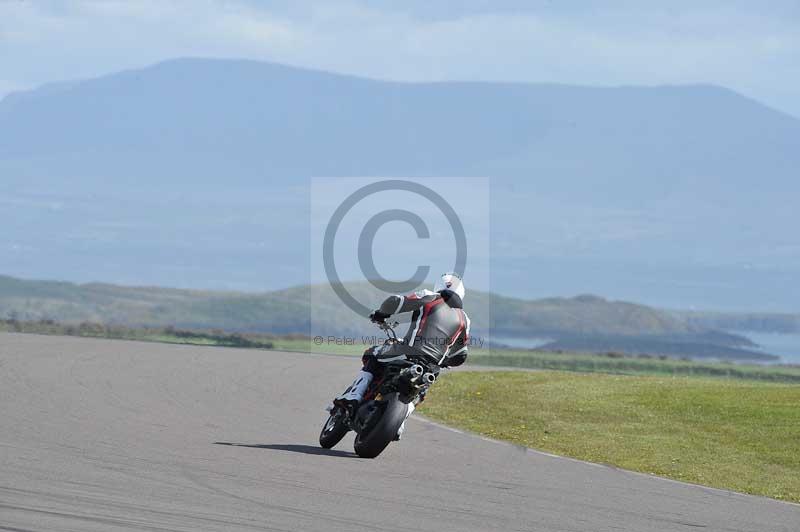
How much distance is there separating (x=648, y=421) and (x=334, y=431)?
885 cm

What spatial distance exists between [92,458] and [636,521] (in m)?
5.09

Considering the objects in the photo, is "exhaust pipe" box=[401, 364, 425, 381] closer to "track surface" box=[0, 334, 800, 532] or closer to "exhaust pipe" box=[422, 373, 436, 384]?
"exhaust pipe" box=[422, 373, 436, 384]

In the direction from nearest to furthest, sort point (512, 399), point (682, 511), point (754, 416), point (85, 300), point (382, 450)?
point (682, 511) < point (382, 450) < point (754, 416) < point (512, 399) < point (85, 300)

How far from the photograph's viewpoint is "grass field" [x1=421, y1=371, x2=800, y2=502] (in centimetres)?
1739

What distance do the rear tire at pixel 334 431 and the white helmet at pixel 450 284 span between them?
1.82 m

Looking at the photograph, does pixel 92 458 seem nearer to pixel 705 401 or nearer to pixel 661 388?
pixel 705 401

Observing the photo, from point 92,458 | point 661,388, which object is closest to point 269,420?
point 92,458

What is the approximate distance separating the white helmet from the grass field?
9.94 feet

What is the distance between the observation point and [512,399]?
2639 cm

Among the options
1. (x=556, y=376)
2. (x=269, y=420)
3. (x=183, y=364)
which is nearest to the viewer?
(x=269, y=420)

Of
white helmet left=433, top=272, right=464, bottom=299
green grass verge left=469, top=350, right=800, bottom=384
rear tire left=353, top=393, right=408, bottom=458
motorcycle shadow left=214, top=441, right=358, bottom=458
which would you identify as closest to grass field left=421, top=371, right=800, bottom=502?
white helmet left=433, top=272, right=464, bottom=299

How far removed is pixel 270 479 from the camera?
12.7 metres

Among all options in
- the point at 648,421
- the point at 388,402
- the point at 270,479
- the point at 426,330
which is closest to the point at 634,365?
the point at 648,421

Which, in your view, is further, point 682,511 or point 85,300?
point 85,300
